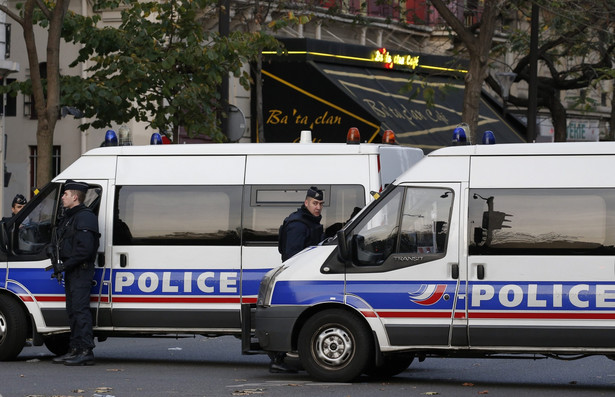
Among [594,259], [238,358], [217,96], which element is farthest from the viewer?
[217,96]

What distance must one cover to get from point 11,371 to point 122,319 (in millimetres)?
1227

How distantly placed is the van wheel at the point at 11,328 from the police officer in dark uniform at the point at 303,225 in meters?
2.86

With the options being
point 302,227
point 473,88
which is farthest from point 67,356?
point 473,88

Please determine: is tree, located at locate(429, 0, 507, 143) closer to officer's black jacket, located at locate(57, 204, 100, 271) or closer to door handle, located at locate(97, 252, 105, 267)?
door handle, located at locate(97, 252, 105, 267)

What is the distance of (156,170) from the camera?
13.8 meters

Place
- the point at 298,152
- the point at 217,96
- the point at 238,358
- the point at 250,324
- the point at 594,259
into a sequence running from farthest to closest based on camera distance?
the point at 217,96, the point at 238,358, the point at 298,152, the point at 250,324, the point at 594,259

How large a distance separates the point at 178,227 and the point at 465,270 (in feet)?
10.6

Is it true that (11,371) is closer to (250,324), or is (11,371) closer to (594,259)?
(250,324)

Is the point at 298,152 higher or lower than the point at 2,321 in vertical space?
higher

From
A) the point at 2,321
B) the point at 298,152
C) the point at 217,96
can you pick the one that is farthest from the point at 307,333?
the point at 217,96

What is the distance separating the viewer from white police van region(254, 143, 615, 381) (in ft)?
37.6

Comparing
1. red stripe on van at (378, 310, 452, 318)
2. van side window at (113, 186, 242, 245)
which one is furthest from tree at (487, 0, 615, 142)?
red stripe on van at (378, 310, 452, 318)

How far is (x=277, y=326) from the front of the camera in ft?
39.7

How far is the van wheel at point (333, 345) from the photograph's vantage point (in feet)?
38.9
